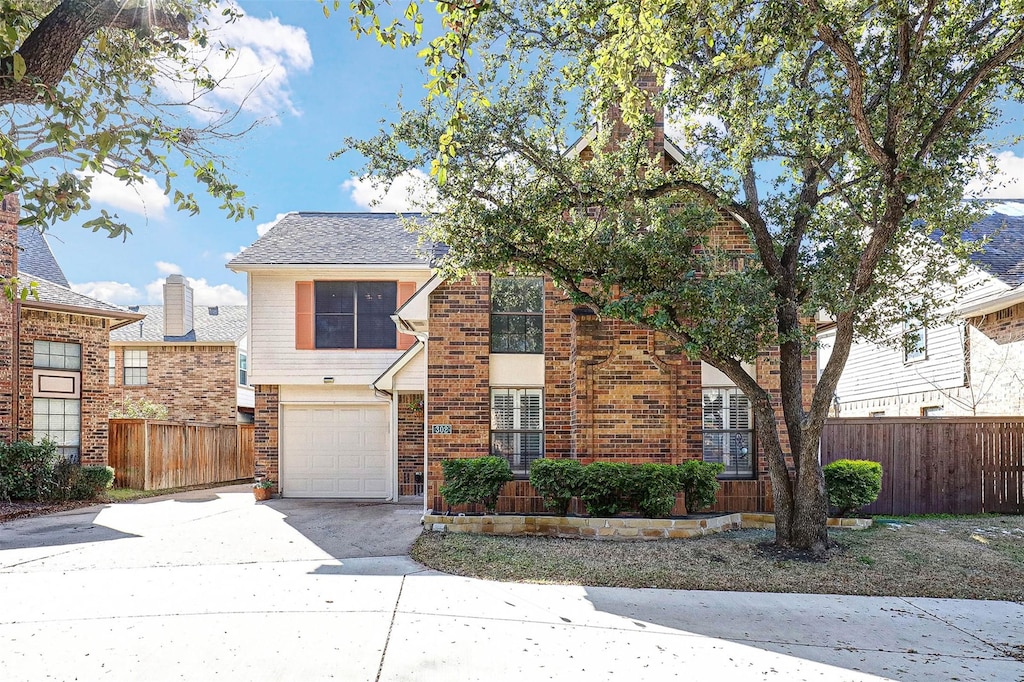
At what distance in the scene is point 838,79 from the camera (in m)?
8.20


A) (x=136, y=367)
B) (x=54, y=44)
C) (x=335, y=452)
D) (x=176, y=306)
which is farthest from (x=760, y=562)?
(x=136, y=367)

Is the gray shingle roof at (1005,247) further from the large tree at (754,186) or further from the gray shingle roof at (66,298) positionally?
the gray shingle roof at (66,298)

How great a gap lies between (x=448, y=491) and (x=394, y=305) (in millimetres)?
6571

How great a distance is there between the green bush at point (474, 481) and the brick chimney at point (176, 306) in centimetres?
1469

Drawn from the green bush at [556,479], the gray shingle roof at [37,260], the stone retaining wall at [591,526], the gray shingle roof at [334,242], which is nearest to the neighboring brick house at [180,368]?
the gray shingle roof at [37,260]

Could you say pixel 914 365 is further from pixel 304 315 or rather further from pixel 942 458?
pixel 304 315

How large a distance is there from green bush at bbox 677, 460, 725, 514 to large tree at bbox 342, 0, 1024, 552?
4.36ft

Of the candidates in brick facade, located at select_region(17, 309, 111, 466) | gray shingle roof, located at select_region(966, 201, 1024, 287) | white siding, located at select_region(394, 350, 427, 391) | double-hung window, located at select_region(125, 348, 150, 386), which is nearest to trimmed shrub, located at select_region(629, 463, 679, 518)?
white siding, located at select_region(394, 350, 427, 391)

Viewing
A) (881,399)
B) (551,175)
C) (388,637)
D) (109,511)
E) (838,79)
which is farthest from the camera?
(881,399)

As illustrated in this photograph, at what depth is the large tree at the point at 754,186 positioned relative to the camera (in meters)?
7.83

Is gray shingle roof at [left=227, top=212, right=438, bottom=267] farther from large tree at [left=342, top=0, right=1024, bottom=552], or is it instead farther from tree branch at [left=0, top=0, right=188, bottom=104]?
tree branch at [left=0, top=0, right=188, bottom=104]

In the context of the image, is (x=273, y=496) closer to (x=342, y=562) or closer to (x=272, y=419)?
(x=272, y=419)

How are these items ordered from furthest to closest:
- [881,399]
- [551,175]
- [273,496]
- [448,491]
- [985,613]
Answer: [881,399], [273,496], [448,491], [551,175], [985,613]

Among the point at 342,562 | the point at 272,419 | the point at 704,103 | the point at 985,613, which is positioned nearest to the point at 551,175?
the point at 704,103
